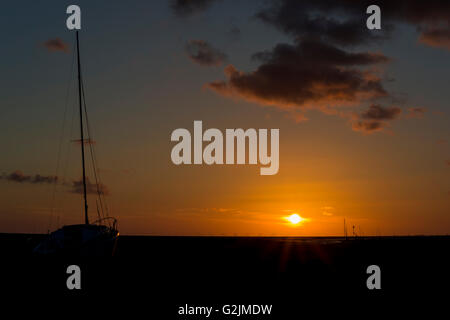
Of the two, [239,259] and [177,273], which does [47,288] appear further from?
[239,259]

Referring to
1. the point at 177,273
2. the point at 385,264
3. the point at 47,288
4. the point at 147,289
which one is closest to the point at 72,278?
the point at 47,288

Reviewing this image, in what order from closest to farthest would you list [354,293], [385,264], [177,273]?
[354,293] < [177,273] < [385,264]

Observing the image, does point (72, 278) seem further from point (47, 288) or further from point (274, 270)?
point (274, 270)

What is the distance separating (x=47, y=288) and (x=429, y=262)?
34385 mm

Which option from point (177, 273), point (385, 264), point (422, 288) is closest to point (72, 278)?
point (177, 273)
